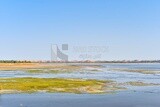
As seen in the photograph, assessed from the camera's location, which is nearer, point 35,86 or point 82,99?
point 82,99

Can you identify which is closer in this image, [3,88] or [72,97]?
[72,97]

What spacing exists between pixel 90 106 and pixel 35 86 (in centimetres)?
1397

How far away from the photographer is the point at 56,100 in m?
28.4

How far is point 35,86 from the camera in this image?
3834 cm

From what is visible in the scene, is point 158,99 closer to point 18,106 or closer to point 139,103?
point 139,103

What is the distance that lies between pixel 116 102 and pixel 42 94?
7.74 meters

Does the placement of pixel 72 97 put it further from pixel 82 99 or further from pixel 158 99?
pixel 158 99

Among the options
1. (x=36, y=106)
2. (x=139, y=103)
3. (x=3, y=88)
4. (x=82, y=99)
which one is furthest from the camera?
(x=3, y=88)

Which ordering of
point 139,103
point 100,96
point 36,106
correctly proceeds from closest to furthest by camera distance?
point 36,106
point 139,103
point 100,96

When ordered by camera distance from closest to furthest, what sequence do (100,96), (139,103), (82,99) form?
(139,103) < (82,99) < (100,96)

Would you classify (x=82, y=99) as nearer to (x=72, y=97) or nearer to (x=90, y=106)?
(x=72, y=97)

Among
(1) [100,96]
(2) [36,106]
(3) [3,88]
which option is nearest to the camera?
(2) [36,106]

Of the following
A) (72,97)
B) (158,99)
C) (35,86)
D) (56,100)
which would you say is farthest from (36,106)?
(35,86)

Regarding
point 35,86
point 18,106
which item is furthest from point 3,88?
point 18,106
